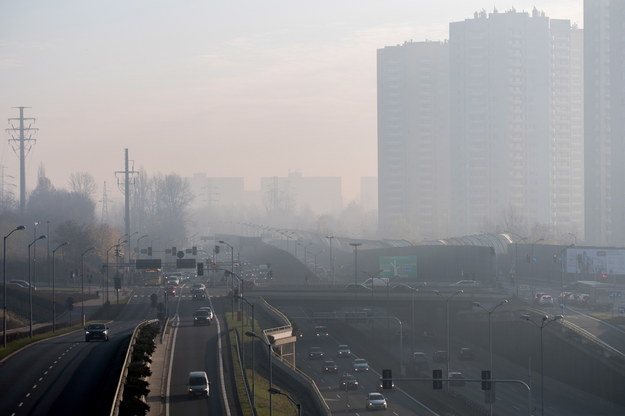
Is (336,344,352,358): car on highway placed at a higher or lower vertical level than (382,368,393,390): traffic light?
lower

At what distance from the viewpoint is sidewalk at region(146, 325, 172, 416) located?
37.2 metres

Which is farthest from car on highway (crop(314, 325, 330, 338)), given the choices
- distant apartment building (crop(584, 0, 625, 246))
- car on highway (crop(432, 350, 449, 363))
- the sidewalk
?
distant apartment building (crop(584, 0, 625, 246))

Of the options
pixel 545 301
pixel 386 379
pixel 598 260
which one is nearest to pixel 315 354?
pixel 545 301

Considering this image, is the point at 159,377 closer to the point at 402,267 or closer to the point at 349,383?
the point at 349,383

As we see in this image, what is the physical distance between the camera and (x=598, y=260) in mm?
89500

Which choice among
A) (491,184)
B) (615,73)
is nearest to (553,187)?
(491,184)

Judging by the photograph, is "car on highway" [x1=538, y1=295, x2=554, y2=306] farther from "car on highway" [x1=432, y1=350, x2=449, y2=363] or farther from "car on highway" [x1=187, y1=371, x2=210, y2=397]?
"car on highway" [x1=187, y1=371, x2=210, y2=397]

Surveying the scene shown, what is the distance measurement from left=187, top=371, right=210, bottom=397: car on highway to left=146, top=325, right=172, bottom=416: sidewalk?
1107 millimetres

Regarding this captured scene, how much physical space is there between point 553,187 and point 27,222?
101 metres

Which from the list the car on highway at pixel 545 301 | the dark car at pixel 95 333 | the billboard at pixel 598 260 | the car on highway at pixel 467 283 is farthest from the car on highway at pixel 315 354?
the billboard at pixel 598 260

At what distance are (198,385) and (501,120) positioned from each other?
146 metres

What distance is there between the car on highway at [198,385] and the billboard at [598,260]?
188 feet

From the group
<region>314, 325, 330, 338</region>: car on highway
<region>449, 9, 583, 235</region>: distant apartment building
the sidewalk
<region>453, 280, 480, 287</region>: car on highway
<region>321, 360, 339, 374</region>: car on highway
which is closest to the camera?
the sidewalk

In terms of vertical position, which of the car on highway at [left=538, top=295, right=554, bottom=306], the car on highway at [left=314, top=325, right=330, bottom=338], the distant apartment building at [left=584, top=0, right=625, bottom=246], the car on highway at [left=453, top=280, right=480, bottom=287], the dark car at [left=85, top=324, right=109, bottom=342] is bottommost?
the car on highway at [left=314, top=325, right=330, bottom=338]
